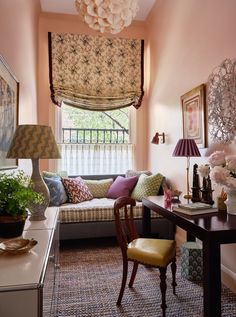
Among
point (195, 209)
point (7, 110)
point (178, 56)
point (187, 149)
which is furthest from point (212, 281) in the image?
point (178, 56)

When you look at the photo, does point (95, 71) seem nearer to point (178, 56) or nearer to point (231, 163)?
point (178, 56)

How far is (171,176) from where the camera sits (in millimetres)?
3828

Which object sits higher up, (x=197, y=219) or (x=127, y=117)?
(x=127, y=117)

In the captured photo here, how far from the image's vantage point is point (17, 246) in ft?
4.46

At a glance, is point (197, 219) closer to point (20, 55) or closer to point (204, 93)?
point (204, 93)

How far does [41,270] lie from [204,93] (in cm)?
242

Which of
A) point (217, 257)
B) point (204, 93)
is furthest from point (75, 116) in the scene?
point (217, 257)

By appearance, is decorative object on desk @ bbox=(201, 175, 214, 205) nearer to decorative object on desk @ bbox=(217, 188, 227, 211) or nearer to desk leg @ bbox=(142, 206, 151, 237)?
decorative object on desk @ bbox=(217, 188, 227, 211)

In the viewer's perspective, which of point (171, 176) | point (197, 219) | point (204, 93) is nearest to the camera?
point (197, 219)

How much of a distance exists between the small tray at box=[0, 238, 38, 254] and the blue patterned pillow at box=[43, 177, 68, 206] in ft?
7.26

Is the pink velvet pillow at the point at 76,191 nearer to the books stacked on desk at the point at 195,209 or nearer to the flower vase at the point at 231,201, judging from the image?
the books stacked on desk at the point at 195,209

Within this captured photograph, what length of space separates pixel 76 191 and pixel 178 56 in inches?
90.7

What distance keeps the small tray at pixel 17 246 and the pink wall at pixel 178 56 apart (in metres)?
1.83

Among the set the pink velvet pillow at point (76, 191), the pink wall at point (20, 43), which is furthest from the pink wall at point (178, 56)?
the pink wall at point (20, 43)
